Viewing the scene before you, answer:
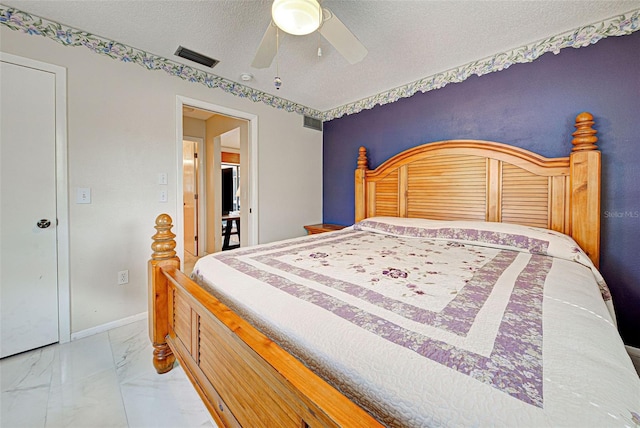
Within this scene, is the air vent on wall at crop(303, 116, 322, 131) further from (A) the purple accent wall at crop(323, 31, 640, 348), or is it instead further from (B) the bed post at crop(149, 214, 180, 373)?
(B) the bed post at crop(149, 214, 180, 373)

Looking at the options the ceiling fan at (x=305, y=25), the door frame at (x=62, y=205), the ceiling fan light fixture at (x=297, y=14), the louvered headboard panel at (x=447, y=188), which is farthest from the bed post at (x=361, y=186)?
the door frame at (x=62, y=205)

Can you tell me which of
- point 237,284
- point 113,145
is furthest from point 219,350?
point 113,145

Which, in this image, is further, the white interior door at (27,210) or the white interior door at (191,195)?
the white interior door at (191,195)

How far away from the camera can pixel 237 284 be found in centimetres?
110

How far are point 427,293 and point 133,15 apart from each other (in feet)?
8.12

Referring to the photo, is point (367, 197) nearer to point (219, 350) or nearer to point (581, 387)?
point (219, 350)

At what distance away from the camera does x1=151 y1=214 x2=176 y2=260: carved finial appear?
147cm

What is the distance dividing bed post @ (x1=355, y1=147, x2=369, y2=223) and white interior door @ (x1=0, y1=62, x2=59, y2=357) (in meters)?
2.70

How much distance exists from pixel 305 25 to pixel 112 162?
185cm

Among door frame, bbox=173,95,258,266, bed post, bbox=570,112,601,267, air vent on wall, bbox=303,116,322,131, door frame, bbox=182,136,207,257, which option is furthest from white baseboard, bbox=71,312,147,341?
bed post, bbox=570,112,601,267

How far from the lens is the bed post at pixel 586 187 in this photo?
1.72 m

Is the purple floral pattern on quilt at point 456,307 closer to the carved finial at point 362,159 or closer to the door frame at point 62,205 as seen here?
the door frame at point 62,205

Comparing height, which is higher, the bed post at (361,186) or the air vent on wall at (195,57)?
the air vent on wall at (195,57)

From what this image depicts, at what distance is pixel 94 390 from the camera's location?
1.42m
